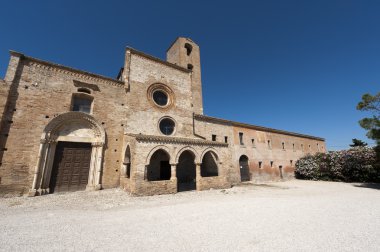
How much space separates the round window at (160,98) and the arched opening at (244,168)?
1107 centimetres

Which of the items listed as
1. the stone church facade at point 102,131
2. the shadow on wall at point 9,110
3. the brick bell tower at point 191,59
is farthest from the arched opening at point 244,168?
the shadow on wall at point 9,110

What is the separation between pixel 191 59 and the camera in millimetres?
23594

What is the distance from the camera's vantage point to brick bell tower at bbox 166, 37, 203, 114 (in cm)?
2192

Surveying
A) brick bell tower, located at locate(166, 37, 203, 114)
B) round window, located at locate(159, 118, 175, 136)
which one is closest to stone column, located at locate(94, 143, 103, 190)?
round window, located at locate(159, 118, 175, 136)

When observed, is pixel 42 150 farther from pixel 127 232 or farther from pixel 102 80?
pixel 127 232

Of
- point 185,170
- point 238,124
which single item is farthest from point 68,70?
point 238,124

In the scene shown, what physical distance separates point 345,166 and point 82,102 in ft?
88.1

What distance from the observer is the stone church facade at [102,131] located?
10.2 m

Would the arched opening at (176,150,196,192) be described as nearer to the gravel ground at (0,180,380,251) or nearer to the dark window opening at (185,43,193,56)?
the gravel ground at (0,180,380,251)

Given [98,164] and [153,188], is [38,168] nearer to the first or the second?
[98,164]

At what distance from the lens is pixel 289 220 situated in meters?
5.62

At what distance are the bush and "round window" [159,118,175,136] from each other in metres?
19.4

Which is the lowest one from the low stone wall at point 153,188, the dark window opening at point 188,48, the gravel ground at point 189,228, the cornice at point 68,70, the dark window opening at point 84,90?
the gravel ground at point 189,228

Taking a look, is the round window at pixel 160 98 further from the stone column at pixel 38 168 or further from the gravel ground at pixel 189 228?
the gravel ground at pixel 189 228
